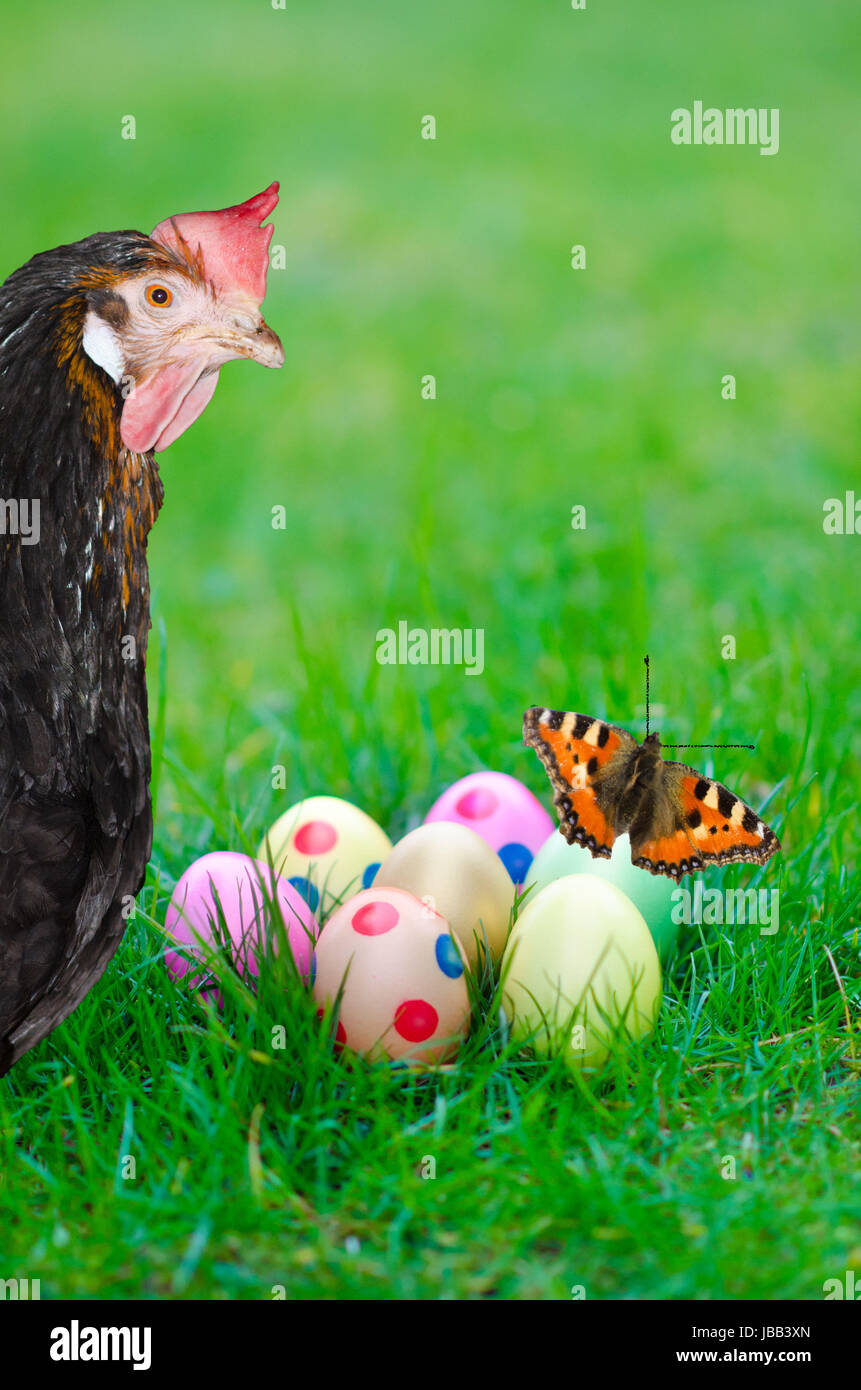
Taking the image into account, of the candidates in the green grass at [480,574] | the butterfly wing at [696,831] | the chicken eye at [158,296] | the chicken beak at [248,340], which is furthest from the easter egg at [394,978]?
the chicken eye at [158,296]

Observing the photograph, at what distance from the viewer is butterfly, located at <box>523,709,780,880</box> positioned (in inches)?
88.5

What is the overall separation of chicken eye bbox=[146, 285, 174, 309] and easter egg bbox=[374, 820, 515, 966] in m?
1.02

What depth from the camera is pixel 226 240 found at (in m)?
2.04

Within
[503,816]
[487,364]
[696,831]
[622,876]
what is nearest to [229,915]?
[503,816]

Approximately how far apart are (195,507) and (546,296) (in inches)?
102

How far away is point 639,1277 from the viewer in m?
1.82

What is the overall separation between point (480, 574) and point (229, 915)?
8.02ft

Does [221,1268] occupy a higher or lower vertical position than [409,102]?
lower

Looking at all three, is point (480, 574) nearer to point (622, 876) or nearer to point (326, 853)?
point (326, 853)

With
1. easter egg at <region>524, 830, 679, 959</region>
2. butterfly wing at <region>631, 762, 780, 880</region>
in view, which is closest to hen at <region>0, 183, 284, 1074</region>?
easter egg at <region>524, 830, 679, 959</region>

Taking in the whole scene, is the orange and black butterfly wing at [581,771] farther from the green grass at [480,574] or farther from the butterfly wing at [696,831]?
the green grass at [480,574]

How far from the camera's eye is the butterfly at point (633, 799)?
225 centimetres

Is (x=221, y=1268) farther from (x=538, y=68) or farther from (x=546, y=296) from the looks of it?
(x=538, y=68)
